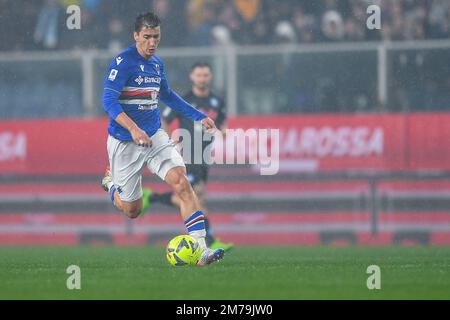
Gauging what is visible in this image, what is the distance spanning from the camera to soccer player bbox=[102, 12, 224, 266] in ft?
40.6

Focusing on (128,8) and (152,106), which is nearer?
(152,106)

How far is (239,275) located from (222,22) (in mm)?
8290

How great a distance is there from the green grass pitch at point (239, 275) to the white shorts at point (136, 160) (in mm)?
885

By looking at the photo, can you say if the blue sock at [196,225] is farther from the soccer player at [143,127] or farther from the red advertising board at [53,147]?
the red advertising board at [53,147]

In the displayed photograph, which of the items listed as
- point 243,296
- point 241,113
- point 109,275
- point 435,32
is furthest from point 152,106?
point 435,32

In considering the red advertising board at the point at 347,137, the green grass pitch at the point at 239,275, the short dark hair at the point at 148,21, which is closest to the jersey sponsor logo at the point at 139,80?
the short dark hair at the point at 148,21

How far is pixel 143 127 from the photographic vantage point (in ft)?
41.9

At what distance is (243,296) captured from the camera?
33.7 feet

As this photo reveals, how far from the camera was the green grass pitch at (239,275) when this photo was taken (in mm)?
10570

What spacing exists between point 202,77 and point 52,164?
4455 millimetres

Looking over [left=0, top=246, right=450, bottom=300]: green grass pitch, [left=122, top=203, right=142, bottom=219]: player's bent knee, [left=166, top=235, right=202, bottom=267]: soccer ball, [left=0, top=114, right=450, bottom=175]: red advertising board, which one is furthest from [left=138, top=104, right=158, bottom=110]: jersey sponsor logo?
[left=0, top=114, right=450, bottom=175]: red advertising board

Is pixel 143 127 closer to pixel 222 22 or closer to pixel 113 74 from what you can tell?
pixel 113 74

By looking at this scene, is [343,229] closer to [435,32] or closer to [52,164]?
[435,32]

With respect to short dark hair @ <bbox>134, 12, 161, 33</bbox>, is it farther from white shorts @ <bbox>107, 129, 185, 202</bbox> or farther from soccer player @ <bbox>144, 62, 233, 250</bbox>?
soccer player @ <bbox>144, 62, 233, 250</bbox>
